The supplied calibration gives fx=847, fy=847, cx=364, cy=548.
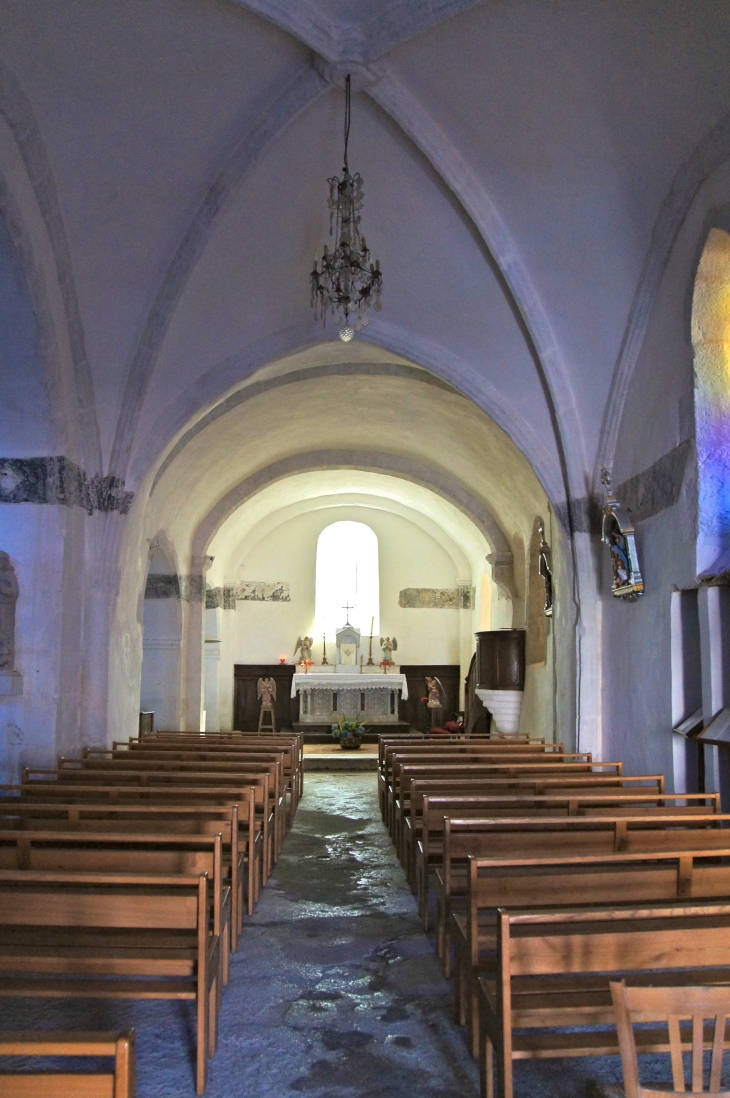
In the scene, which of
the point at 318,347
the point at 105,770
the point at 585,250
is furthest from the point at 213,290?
the point at 105,770

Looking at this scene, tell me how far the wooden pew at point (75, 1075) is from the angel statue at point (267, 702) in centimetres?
1777

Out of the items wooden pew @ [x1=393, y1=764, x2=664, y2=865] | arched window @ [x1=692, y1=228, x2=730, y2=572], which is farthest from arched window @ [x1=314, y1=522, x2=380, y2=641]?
arched window @ [x1=692, y1=228, x2=730, y2=572]

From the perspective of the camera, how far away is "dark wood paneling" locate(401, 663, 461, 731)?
69.1ft

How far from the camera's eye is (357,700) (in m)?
19.6

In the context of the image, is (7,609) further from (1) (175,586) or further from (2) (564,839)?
(1) (175,586)

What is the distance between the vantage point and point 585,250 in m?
8.48

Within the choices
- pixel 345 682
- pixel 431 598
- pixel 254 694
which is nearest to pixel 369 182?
pixel 345 682

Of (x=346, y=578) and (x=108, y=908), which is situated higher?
(x=346, y=578)

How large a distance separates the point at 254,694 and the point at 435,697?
450 centimetres

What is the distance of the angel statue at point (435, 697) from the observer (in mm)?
19719

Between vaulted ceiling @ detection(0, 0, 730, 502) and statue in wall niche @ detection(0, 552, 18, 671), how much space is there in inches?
69.6

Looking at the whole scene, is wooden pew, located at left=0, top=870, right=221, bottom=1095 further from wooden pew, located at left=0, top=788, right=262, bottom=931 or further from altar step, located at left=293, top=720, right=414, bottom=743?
altar step, located at left=293, top=720, right=414, bottom=743

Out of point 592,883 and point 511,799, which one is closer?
point 592,883

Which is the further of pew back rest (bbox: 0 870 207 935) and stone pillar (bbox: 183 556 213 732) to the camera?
stone pillar (bbox: 183 556 213 732)
